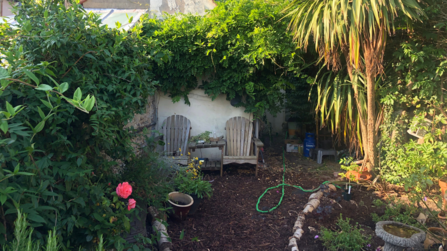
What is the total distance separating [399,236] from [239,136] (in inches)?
121

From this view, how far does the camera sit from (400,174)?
3318mm

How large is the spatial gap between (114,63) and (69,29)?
378 millimetres

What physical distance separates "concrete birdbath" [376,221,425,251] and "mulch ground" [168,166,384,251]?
0.28 metres

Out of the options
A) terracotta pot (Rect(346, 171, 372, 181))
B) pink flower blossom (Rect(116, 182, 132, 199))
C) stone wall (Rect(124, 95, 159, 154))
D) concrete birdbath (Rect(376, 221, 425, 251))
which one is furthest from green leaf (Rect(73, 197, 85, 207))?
terracotta pot (Rect(346, 171, 372, 181))

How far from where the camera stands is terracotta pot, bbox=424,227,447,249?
2.27 meters

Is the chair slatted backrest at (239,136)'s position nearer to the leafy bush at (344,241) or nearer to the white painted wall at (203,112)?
the white painted wall at (203,112)

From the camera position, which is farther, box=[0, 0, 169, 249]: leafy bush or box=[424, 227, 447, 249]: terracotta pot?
box=[424, 227, 447, 249]: terracotta pot

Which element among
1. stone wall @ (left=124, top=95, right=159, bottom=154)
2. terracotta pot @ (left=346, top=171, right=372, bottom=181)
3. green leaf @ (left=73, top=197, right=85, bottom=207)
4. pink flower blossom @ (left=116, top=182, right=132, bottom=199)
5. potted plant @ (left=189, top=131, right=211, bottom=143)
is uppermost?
stone wall @ (left=124, top=95, right=159, bottom=154)

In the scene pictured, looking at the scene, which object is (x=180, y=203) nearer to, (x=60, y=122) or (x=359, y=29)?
(x=60, y=122)

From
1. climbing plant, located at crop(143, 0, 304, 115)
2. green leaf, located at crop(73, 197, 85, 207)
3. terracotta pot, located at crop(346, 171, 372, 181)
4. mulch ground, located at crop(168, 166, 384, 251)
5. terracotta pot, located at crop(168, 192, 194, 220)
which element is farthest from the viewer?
climbing plant, located at crop(143, 0, 304, 115)

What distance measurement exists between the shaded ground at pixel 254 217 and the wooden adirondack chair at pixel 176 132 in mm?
831

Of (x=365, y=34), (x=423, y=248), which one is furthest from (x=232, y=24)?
(x=423, y=248)

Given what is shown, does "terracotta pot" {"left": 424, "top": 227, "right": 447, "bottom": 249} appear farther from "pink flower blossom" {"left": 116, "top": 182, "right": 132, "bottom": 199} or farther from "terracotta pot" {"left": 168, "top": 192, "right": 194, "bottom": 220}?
"pink flower blossom" {"left": 116, "top": 182, "right": 132, "bottom": 199}

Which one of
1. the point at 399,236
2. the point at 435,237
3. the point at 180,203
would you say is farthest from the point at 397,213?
the point at 180,203
